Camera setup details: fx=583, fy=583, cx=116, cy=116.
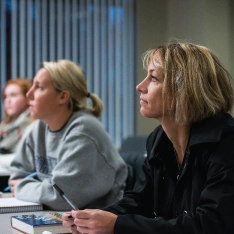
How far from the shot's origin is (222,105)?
1.81 m

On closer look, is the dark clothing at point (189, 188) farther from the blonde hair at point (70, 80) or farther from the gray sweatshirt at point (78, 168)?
the blonde hair at point (70, 80)

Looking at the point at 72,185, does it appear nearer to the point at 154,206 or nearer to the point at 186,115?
the point at 154,206

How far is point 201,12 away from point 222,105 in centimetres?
307

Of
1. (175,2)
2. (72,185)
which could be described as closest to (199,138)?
(72,185)

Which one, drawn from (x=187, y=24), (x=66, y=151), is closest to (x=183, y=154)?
(x=66, y=151)

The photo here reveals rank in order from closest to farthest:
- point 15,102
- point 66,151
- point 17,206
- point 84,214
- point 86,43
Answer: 1. point 84,214
2. point 17,206
3. point 66,151
4. point 15,102
5. point 86,43

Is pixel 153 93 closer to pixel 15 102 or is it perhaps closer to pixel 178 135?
A: pixel 178 135

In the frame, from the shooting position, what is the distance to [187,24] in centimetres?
514

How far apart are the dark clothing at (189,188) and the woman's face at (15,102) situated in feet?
9.84

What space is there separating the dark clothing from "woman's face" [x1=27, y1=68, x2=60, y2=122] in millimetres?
981

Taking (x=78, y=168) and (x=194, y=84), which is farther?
(x=78, y=168)

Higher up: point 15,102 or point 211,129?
point 211,129

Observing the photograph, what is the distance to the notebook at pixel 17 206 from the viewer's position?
8.05 ft

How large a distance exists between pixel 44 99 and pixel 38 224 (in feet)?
3.73
